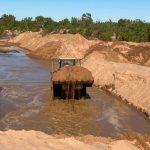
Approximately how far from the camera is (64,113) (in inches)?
1212

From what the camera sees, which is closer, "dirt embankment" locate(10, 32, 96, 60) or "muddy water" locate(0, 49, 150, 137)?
"muddy water" locate(0, 49, 150, 137)

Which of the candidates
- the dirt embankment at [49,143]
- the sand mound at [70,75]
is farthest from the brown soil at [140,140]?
the sand mound at [70,75]

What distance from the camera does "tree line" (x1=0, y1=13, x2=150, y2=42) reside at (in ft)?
280

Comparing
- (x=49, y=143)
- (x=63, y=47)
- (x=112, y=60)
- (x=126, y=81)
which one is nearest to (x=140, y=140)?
(x=49, y=143)

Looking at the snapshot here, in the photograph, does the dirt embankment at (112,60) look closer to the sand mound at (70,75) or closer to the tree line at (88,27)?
the sand mound at (70,75)

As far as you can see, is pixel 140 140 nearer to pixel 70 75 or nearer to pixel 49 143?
pixel 49 143

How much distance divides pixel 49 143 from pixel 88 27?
Result: 104638 mm

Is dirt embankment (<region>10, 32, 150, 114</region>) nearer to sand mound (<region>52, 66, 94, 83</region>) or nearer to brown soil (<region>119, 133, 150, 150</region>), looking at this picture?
sand mound (<region>52, 66, 94, 83</region>)

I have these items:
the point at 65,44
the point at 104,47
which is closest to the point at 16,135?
the point at 104,47

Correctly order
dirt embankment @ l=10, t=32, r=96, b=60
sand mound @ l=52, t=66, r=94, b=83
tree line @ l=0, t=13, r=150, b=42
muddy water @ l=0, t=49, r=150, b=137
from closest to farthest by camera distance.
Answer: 1. muddy water @ l=0, t=49, r=150, b=137
2. sand mound @ l=52, t=66, r=94, b=83
3. dirt embankment @ l=10, t=32, r=96, b=60
4. tree line @ l=0, t=13, r=150, b=42

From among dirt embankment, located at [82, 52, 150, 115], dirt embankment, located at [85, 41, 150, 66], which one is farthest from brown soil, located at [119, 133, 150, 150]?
dirt embankment, located at [85, 41, 150, 66]

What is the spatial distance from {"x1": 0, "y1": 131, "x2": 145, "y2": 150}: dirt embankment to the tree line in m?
62.1

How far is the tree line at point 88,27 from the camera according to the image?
85.4 meters

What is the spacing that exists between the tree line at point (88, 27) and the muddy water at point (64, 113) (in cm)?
4450
